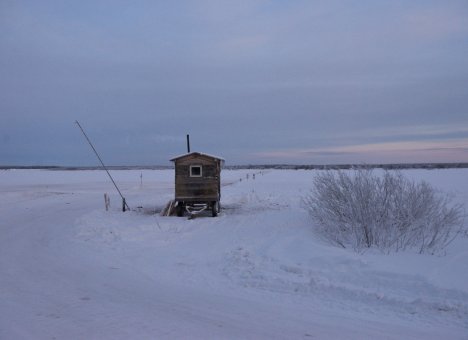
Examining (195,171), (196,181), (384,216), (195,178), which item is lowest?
(384,216)

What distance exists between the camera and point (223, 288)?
292 inches

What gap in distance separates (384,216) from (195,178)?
9.16m

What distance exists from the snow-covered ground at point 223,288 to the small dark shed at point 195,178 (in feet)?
16.6

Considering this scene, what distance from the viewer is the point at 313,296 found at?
6895mm

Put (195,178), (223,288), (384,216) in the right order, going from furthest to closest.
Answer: (195,178) < (384,216) < (223,288)

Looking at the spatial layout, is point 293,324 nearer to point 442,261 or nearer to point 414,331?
point 414,331

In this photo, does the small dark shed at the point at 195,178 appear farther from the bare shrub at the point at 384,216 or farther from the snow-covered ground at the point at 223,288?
the bare shrub at the point at 384,216

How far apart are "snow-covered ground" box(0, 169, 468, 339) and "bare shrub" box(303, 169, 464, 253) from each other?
2.06 ft

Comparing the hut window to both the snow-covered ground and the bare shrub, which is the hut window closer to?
the snow-covered ground

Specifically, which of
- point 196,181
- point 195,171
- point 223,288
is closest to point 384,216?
point 223,288

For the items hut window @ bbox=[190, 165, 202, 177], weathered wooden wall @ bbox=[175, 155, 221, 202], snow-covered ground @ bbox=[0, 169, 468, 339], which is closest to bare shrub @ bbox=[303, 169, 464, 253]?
snow-covered ground @ bbox=[0, 169, 468, 339]

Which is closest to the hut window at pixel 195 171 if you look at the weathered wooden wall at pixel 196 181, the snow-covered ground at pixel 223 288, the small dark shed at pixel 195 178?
the small dark shed at pixel 195 178

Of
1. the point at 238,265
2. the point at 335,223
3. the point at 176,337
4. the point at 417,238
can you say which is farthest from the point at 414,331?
the point at 335,223

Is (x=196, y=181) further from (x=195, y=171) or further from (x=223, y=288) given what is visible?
(x=223, y=288)
